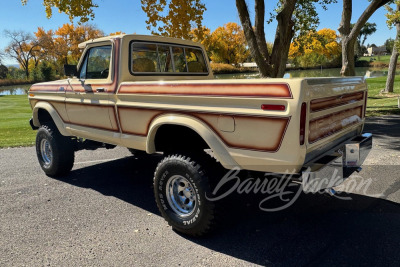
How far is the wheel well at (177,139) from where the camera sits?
3311 millimetres

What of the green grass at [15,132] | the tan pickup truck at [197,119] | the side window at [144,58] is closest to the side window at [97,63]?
the tan pickup truck at [197,119]

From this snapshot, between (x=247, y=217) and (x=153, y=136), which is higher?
(x=153, y=136)

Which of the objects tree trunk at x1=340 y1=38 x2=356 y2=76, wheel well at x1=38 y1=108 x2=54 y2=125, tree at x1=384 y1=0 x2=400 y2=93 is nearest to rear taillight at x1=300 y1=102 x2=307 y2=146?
wheel well at x1=38 y1=108 x2=54 y2=125

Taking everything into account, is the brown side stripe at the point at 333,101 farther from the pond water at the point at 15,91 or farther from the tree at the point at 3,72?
the tree at the point at 3,72

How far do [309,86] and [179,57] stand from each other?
262 cm

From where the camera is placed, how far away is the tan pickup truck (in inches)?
98.4

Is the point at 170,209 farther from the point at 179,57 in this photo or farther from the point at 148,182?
the point at 179,57

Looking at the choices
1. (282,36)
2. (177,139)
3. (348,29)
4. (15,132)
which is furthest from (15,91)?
(177,139)

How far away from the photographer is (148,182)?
194 inches

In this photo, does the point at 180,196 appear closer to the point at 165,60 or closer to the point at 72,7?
the point at 165,60

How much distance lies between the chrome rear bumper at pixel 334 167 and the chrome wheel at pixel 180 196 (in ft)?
3.79

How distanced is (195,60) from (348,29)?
8406 mm

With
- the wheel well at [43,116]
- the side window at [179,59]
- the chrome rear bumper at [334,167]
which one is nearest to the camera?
the chrome rear bumper at [334,167]

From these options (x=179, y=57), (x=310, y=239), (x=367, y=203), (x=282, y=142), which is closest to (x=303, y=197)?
(x=367, y=203)
